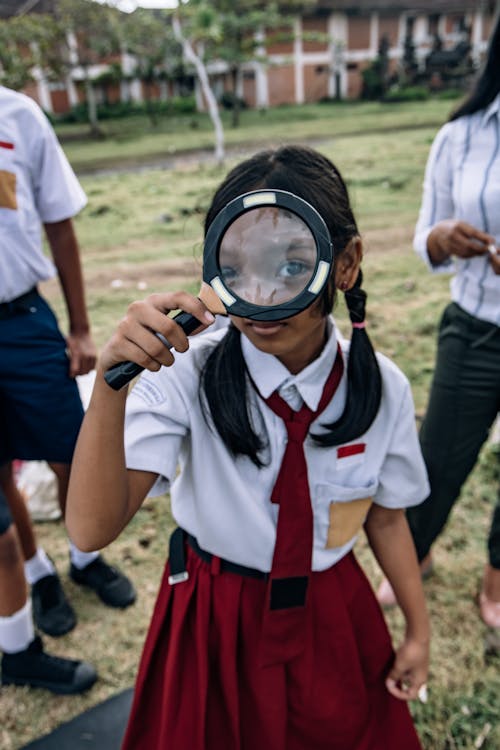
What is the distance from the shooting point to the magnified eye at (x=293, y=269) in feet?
3.33

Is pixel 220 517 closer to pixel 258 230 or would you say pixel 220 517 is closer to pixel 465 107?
pixel 258 230

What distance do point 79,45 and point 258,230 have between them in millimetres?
27361

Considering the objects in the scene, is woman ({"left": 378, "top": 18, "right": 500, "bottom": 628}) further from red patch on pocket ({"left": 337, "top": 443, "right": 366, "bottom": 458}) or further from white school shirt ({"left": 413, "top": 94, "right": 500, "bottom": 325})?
red patch on pocket ({"left": 337, "top": 443, "right": 366, "bottom": 458})

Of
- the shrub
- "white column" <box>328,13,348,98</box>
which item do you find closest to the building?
"white column" <box>328,13,348,98</box>

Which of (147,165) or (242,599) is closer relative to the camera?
(242,599)

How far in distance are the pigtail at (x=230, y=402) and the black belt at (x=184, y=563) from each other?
273 millimetres

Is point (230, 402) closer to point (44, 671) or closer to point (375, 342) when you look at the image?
point (44, 671)

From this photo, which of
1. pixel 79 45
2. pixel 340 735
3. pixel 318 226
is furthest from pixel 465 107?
pixel 79 45

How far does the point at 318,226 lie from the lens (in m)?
0.98

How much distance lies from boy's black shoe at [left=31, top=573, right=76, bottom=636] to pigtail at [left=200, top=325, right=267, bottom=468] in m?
1.57

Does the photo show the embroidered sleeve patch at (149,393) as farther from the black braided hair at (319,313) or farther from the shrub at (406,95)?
the shrub at (406,95)

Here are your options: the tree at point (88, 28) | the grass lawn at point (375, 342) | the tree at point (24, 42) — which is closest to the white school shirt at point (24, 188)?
the grass lawn at point (375, 342)

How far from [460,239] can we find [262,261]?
4.04ft

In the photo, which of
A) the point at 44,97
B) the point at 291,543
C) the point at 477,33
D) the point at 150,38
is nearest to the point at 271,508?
the point at 291,543
